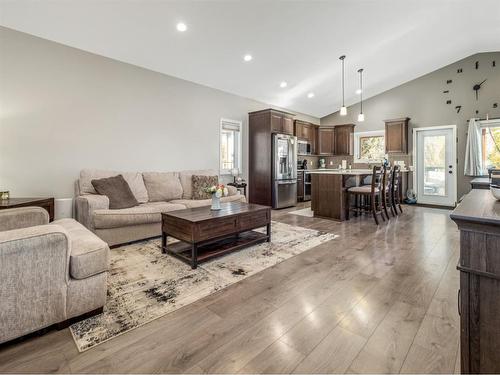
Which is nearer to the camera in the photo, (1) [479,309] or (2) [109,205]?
(1) [479,309]

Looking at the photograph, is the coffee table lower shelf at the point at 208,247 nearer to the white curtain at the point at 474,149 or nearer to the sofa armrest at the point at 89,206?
the sofa armrest at the point at 89,206

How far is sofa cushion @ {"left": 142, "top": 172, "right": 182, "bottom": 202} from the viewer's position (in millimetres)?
4377

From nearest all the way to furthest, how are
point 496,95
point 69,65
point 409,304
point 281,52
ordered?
point 409,304 < point 69,65 < point 281,52 < point 496,95

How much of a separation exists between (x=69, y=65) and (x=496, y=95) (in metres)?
8.74

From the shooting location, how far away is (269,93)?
21.5 feet

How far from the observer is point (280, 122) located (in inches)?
249

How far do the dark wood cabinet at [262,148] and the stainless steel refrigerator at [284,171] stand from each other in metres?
0.12

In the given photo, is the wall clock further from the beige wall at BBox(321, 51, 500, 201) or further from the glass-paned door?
the glass-paned door

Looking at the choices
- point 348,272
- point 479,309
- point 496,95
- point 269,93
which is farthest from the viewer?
point 269,93

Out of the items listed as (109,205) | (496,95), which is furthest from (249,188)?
(496,95)

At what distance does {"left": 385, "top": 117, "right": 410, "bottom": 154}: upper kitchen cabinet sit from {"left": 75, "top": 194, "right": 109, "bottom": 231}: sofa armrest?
727cm

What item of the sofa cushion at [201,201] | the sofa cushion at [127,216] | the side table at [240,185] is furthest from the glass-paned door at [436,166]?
the sofa cushion at [127,216]

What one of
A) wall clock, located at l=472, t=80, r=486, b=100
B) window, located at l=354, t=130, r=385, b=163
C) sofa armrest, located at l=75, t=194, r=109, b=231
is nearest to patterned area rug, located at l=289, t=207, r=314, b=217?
window, located at l=354, t=130, r=385, b=163

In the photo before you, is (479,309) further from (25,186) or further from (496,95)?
(496,95)
